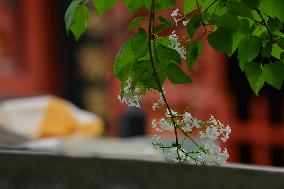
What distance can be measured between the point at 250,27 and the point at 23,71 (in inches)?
148

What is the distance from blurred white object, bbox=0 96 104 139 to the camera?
2.82 m

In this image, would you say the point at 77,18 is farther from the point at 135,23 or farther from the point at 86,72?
the point at 86,72

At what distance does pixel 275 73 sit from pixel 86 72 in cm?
362

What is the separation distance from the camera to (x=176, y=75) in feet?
2.40

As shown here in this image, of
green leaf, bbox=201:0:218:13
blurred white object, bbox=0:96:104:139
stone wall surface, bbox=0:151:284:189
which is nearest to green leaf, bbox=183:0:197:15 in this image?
green leaf, bbox=201:0:218:13

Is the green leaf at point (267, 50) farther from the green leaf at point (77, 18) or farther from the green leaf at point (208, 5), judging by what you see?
the green leaf at point (77, 18)

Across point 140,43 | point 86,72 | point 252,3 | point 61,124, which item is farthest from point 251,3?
point 86,72

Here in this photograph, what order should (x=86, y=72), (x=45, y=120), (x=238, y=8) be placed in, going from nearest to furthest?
1. (x=238, y=8)
2. (x=45, y=120)
3. (x=86, y=72)

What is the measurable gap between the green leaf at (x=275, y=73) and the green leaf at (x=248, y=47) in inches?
0.9

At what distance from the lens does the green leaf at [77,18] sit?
770 millimetres

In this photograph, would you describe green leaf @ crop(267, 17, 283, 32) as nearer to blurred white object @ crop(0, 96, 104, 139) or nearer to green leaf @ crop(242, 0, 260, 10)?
green leaf @ crop(242, 0, 260, 10)

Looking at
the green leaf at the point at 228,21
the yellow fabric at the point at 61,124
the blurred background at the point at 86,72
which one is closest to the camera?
the green leaf at the point at 228,21

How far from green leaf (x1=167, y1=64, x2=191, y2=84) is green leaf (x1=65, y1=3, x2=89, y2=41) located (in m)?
0.10

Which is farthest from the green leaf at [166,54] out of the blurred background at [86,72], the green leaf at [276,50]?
the blurred background at [86,72]
